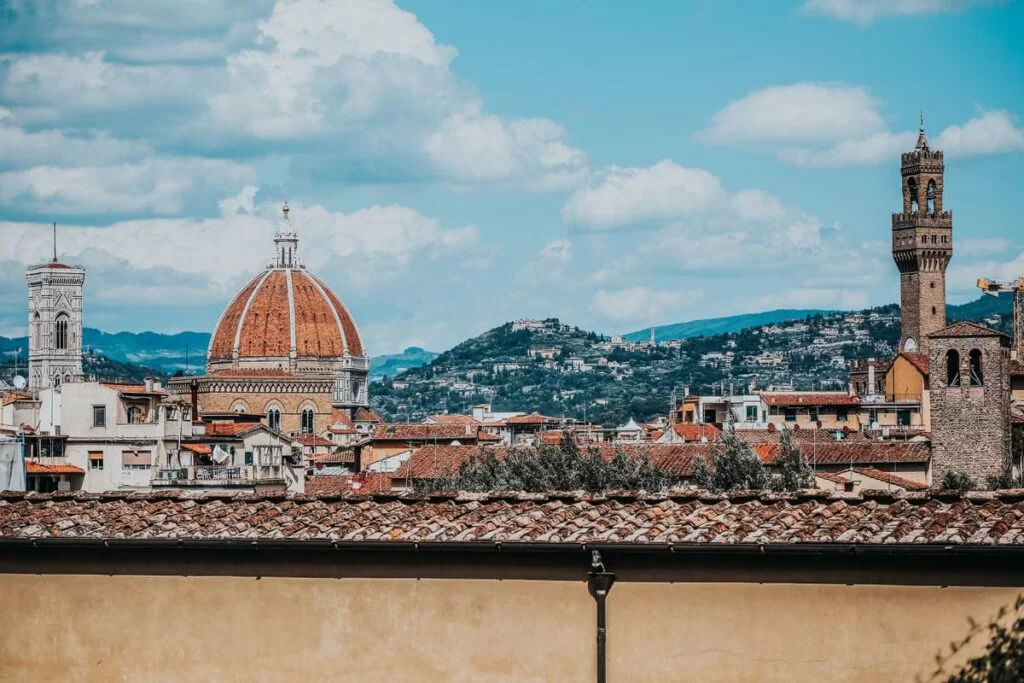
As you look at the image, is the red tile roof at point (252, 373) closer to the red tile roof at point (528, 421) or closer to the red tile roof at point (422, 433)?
the red tile roof at point (528, 421)

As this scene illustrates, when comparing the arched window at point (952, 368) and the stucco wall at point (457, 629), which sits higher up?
the arched window at point (952, 368)

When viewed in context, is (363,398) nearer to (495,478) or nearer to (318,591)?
(495,478)

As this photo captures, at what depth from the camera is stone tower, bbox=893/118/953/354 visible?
367ft

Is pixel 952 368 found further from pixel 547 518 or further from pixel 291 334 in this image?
pixel 291 334

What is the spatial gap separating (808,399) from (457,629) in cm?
7491

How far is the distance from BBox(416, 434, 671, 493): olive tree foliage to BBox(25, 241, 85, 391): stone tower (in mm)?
119836

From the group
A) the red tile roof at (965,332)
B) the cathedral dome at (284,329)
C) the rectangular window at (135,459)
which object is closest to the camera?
the rectangular window at (135,459)

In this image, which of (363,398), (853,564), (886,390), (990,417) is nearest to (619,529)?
(853,564)

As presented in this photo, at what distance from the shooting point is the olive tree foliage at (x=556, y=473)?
4328cm

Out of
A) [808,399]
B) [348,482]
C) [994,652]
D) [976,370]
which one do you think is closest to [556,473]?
[348,482]

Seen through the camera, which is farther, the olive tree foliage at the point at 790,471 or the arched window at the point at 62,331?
the arched window at the point at 62,331

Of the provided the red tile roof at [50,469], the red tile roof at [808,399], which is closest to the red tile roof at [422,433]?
the red tile roof at [808,399]

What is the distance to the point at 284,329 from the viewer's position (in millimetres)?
137875

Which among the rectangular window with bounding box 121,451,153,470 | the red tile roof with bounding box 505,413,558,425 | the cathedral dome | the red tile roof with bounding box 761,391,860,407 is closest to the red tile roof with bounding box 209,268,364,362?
the cathedral dome
